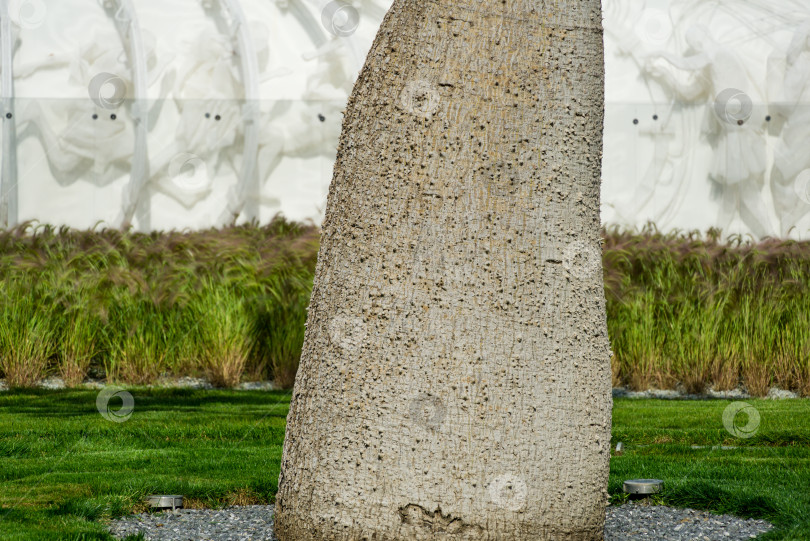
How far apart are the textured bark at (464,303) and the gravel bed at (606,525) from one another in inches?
16.0

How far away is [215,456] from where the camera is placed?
5.08m

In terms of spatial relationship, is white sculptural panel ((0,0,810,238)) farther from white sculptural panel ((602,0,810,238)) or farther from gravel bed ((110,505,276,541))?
gravel bed ((110,505,276,541))

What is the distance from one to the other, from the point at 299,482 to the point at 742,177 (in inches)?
517

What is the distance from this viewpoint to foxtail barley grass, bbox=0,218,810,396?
25.1 ft

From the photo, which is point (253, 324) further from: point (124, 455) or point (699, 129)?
point (699, 129)

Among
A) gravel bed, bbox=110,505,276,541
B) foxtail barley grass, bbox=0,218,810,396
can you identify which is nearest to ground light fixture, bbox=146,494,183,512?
gravel bed, bbox=110,505,276,541

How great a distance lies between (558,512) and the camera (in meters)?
2.99

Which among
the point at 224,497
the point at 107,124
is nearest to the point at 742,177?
the point at 107,124

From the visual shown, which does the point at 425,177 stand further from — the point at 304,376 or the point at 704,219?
the point at 704,219

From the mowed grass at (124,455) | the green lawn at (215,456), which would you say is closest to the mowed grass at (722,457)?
the green lawn at (215,456)

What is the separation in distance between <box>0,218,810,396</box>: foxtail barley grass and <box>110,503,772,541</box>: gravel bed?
3.97 meters

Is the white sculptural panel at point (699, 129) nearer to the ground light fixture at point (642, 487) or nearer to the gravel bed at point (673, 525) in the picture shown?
the ground light fixture at point (642, 487)

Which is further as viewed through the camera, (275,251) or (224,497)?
(275,251)

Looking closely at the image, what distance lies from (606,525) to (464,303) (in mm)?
1303
